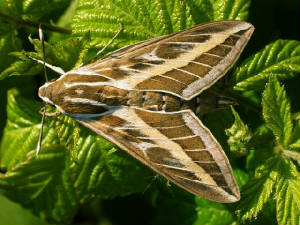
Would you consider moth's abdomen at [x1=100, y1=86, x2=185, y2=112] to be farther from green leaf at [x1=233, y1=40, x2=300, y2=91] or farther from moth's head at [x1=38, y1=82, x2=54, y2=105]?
green leaf at [x1=233, y1=40, x2=300, y2=91]

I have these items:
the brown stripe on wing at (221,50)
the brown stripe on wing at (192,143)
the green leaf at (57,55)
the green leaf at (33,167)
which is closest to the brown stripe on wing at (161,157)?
the brown stripe on wing at (192,143)

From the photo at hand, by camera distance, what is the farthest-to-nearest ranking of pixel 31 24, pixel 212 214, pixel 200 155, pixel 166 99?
1. pixel 212 214
2. pixel 31 24
3. pixel 166 99
4. pixel 200 155

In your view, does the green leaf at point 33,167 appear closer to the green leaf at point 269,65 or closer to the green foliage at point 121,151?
the green foliage at point 121,151

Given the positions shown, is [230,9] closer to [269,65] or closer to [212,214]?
[269,65]

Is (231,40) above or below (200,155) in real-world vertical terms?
above

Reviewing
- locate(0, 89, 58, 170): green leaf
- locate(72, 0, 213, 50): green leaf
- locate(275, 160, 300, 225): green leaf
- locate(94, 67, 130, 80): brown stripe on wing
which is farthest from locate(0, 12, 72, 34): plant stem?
locate(275, 160, 300, 225): green leaf

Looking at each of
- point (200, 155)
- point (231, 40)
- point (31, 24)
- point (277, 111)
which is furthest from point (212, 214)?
point (31, 24)

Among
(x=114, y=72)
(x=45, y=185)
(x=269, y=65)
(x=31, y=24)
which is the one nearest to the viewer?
(x=114, y=72)
